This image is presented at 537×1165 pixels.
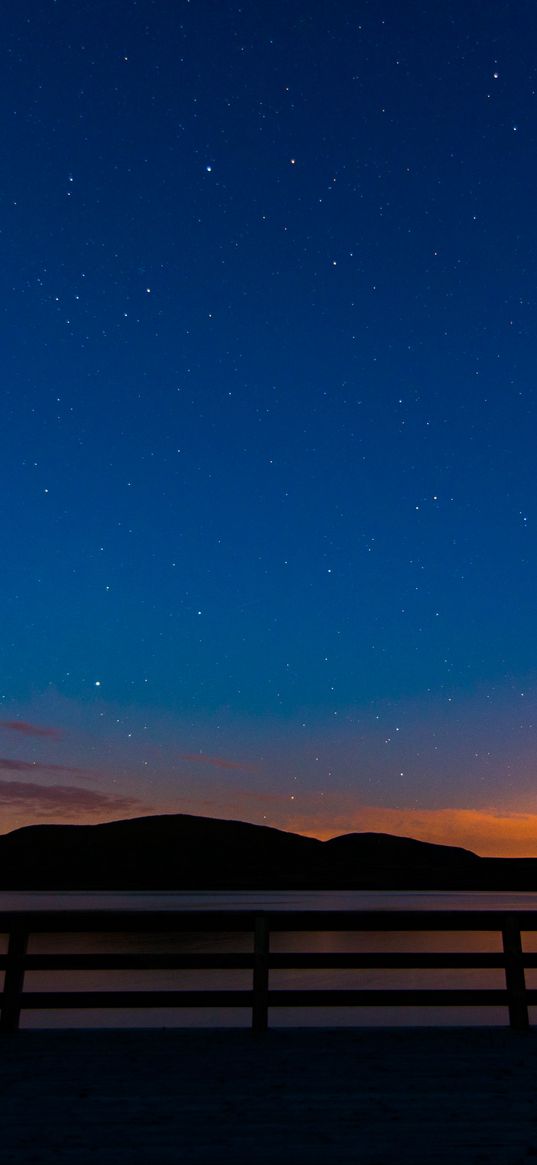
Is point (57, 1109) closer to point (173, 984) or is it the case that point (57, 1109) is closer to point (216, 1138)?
point (216, 1138)

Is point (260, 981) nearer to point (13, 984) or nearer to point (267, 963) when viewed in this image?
point (267, 963)

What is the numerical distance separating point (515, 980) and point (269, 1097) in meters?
3.47

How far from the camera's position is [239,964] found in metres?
8.86

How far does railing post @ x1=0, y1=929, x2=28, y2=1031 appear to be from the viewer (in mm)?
8484

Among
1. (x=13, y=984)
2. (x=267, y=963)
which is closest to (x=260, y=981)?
(x=267, y=963)

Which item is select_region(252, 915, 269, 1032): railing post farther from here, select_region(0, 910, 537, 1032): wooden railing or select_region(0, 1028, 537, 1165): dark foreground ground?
select_region(0, 1028, 537, 1165): dark foreground ground

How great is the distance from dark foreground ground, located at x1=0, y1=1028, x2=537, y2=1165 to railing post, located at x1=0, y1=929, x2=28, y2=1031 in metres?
0.24

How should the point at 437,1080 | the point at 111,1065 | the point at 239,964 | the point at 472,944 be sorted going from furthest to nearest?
the point at 472,944, the point at 239,964, the point at 111,1065, the point at 437,1080

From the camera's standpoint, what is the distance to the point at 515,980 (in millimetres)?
8719

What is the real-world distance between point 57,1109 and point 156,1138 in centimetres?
103

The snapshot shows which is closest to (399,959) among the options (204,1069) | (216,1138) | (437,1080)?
(437,1080)

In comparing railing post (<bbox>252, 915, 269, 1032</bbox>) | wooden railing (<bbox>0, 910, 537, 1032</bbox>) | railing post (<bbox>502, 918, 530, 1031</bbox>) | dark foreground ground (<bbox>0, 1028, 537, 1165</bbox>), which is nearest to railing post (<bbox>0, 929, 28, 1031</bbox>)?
wooden railing (<bbox>0, 910, 537, 1032</bbox>)

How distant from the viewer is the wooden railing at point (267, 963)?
850cm

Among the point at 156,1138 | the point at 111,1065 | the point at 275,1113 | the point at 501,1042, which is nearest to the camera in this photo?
the point at 156,1138
